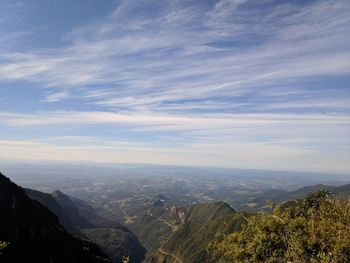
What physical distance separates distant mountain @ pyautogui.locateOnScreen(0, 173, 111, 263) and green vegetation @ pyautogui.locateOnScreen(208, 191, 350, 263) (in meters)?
41.5

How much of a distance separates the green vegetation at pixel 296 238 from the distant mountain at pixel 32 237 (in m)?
41.5

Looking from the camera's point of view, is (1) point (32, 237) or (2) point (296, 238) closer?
(2) point (296, 238)

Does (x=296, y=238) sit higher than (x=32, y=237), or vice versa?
(x=296, y=238)

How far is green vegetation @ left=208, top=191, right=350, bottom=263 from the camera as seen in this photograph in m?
37.0

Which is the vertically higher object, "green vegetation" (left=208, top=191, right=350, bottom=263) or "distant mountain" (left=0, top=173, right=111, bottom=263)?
"green vegetation" (left=208, top=191, right=350, bottom=263)

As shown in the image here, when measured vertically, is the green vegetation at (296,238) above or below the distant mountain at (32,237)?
above

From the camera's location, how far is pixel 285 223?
44156 millimetres

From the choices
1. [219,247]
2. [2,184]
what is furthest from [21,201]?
[219,247]

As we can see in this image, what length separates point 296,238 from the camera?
132 ft

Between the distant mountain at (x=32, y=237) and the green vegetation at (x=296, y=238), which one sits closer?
the green vegetation at (x=296, y=238)

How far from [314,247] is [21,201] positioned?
115m

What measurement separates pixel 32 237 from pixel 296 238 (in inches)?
3164

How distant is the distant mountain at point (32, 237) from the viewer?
3383 inches

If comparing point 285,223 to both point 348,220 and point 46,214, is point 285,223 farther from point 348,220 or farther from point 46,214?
point 46,214
